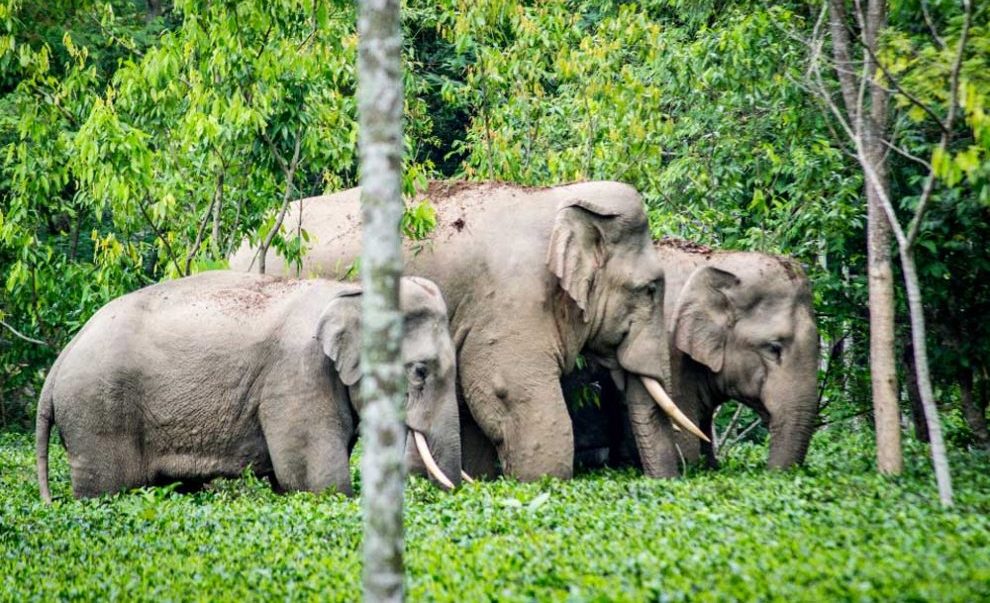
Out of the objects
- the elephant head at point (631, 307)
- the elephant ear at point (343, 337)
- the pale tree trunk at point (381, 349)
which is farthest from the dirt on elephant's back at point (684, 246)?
the pale tree trunk at point (381, 349)

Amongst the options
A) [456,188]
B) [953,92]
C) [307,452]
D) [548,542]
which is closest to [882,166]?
[953,92]

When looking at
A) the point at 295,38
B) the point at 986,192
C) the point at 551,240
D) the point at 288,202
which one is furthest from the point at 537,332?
the point at 986,192

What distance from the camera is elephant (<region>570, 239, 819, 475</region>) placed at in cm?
1522

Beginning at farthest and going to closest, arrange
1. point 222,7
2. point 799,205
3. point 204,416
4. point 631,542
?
1. point 799,205
2. point 222,7
3. point 204,416
4. point 631,542

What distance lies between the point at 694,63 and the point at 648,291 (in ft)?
12.3

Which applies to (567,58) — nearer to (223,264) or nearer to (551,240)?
(551,240)

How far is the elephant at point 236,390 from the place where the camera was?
43.0ft

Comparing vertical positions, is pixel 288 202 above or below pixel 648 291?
above

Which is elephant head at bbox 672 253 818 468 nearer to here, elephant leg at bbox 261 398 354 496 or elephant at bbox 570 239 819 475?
elephant at bbox 570 239 819 475

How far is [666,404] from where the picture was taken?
14.9 m

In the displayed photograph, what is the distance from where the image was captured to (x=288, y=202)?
48.8 ft

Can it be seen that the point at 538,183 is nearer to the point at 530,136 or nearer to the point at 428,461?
the point at 530,136

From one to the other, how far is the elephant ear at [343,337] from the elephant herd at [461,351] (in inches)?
0.6

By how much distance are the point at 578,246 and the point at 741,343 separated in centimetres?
223
